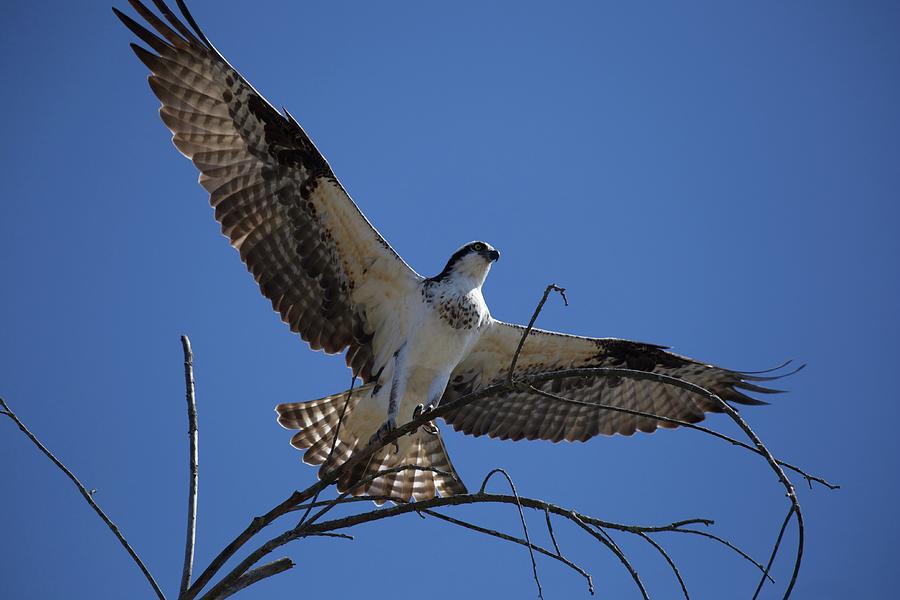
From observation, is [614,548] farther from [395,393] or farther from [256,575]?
[395,393]

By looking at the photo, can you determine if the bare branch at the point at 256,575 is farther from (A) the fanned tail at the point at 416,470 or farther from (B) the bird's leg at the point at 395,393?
(A) the fanned tail at the point at 416,470

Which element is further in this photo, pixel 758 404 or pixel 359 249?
pixel 758 404

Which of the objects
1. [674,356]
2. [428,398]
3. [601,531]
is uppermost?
[674,356]

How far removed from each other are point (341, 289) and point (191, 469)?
3.48m

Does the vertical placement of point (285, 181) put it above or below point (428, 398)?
above

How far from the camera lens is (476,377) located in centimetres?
829

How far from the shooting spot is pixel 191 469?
4.30m

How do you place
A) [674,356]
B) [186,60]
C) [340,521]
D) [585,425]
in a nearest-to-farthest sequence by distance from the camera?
[340,521], [186,60], [674,356], [585,425]

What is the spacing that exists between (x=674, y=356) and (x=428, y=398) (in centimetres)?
223

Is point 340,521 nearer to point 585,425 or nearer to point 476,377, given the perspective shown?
point 476,377

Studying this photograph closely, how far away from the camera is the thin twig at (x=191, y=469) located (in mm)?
4012

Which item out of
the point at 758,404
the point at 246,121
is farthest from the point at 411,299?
the point at 758,404

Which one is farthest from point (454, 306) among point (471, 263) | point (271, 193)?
point (271, 193)

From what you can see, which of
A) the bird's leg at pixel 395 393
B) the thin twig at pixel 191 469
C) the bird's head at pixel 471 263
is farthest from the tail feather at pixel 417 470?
the thin twig at pixel 191 469
